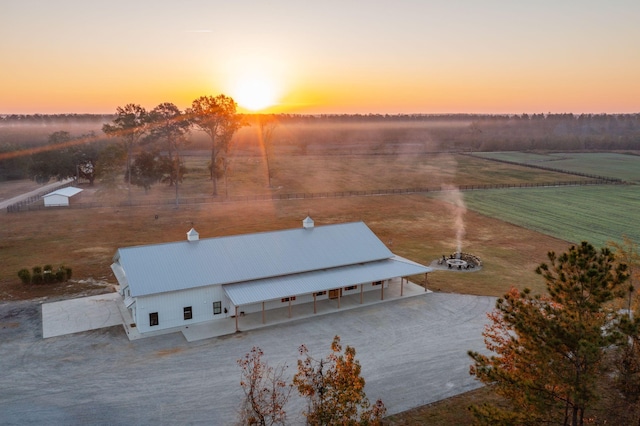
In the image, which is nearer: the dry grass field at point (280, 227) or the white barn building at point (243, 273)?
the white barn building at point (243, 273)

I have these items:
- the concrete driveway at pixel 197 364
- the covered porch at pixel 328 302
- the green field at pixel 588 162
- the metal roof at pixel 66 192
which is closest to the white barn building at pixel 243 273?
the covered porch at pixel 328 302

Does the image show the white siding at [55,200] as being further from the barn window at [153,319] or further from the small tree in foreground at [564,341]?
the small tree in foreground at [564,341]

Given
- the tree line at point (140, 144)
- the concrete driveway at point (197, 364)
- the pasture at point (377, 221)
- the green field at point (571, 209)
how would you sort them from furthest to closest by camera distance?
the tree line at point (140, 144), the green field at point (571, 209), the pasture at point (377, 221), the concrete driveway at point (197, 364)

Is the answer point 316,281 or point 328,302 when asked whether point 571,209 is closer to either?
point 328,302

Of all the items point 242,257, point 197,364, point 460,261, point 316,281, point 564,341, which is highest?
point 564,341

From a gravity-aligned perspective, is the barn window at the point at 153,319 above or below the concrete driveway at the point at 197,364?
above

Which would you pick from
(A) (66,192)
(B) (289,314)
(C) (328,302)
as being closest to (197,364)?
(B) (289,314)
